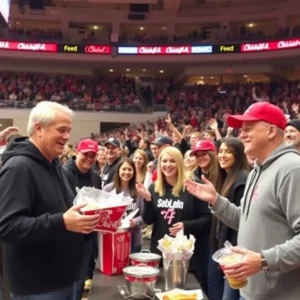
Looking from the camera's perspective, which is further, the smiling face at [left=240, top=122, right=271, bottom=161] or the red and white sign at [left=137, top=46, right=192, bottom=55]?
the red and white sign at [left=137, top=46, right=192, bottom=55]

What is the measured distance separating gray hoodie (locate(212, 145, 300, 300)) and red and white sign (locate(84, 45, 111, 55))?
23523mm

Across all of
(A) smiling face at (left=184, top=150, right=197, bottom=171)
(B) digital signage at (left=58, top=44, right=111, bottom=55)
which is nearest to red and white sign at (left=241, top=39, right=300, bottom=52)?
(B) digital signage at (left=58, top=44, right=111, bottom=55)

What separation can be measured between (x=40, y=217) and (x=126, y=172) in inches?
85.8

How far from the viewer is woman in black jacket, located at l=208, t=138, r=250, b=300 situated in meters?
3.83

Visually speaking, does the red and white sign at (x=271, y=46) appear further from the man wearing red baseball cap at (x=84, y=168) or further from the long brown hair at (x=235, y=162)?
the long brown hair at (x=235, y=162)

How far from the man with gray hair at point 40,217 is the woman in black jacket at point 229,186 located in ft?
5.26

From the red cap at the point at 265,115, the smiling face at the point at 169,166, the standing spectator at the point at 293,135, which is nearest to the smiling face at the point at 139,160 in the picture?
the smiling face at the point at 169,166

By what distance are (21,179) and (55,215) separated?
9.9 inches

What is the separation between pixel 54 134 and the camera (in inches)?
97.8

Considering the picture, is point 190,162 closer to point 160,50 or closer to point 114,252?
point 114,252

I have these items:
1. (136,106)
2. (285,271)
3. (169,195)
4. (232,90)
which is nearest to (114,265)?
(169,195)

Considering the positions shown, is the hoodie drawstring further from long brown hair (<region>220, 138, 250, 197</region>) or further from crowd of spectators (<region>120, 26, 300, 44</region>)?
crowd of spectators (<region>120, 26, 300, 44</region>)

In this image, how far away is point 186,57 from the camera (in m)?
25.0

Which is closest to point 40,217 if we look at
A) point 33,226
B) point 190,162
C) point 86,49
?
point 33,226
